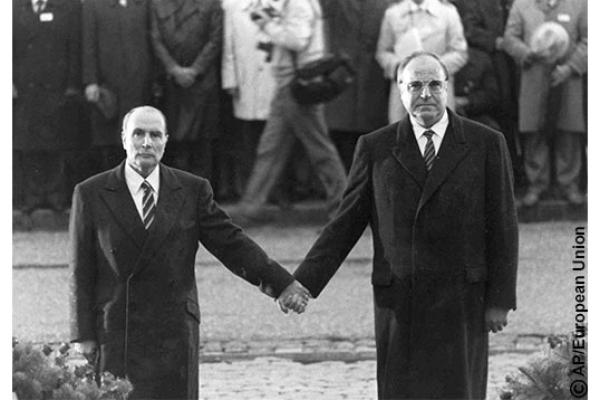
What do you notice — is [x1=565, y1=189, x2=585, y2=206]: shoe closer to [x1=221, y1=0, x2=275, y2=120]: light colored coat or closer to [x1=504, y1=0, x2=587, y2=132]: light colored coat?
[x1=504, y1=0, x2=587, y2=132]: light colored coat

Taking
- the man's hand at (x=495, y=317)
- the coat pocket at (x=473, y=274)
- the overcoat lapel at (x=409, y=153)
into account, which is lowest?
the man's hand at (x=495, y=317)

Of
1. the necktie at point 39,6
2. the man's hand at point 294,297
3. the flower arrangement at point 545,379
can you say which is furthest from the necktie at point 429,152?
the necktie at point 39,6

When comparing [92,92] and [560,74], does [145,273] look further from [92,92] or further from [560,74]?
[560,74]

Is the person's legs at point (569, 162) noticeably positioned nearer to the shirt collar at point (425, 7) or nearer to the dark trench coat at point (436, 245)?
the shirt collar at point (425, 7)

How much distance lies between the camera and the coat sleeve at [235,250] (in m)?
7.99

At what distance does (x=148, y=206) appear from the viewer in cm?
793

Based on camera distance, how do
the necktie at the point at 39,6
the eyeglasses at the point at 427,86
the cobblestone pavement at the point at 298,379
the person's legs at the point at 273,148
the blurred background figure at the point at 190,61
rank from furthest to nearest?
the person's legs at the point at 273,148, the blurred background figure at the point at 190,61, the necktie at the point at 39,6, the cobblestone pavement at the point at 298,379, the eyeglasses at the point at 427,86

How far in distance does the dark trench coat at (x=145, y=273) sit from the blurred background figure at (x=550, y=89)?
1790 millimetres

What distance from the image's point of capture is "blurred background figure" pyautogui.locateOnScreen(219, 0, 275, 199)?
9.12 m

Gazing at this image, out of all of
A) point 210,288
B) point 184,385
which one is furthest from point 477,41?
point 184,385

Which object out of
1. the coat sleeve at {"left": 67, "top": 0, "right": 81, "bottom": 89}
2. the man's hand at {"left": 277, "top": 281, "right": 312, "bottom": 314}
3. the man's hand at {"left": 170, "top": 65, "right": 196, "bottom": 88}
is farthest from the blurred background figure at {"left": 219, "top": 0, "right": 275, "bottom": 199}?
the man's hand at {"left": 277, "top": 281, "right": 312, "bottom": 314}

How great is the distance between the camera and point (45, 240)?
8.71 metres

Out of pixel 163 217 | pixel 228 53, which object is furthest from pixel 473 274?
pixel 228 53
